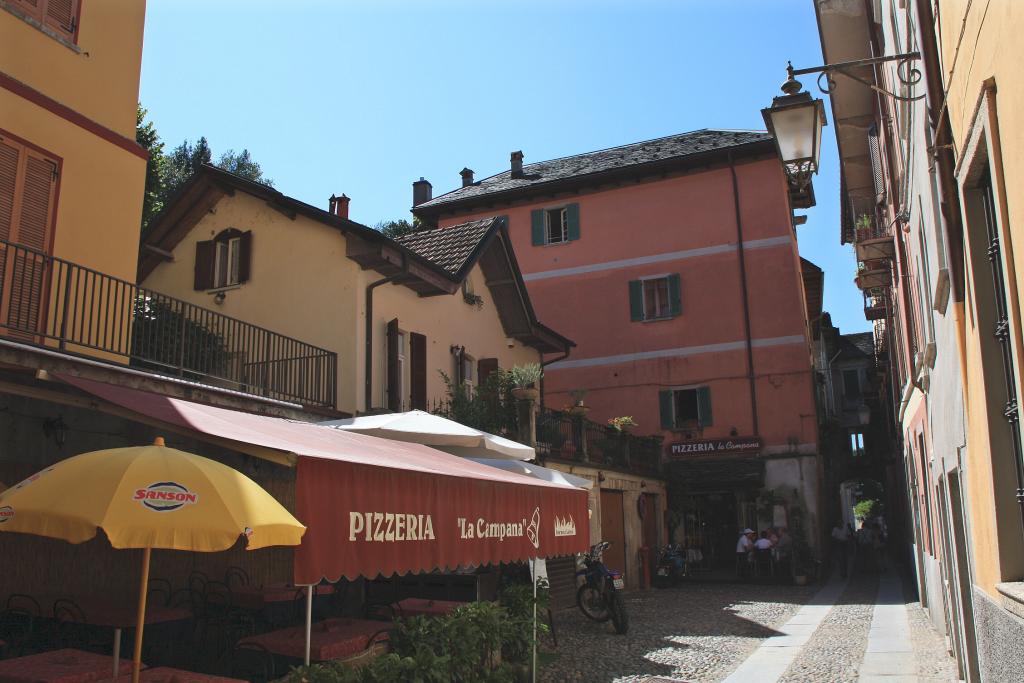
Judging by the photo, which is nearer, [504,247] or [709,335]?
[504,247]

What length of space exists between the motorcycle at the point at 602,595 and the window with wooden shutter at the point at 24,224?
8.13 metres

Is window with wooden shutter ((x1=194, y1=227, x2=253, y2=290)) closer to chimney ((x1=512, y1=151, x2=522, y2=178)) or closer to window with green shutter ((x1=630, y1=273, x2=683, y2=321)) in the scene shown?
window with green shutter ((x1=630, y1=273, x2=683, y2=321))

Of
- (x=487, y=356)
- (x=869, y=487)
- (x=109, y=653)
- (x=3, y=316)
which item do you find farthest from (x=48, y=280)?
(x=869, y=487)

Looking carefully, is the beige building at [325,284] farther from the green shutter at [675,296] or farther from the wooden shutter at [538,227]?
the wooden shutter at [538,227]

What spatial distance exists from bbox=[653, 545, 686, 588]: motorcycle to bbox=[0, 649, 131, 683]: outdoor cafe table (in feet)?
52.6

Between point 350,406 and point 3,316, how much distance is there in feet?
20.8

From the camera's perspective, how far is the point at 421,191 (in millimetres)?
32469

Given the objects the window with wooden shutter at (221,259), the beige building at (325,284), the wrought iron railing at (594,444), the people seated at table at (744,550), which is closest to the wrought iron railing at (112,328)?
the beige building at (325,284)

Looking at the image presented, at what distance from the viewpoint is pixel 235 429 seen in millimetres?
5355

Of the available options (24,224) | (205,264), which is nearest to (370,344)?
(205,264)

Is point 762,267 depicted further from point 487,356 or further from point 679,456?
point 487,356

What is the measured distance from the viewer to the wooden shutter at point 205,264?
16.4 m

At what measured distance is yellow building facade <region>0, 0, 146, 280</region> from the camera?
920 centimetres

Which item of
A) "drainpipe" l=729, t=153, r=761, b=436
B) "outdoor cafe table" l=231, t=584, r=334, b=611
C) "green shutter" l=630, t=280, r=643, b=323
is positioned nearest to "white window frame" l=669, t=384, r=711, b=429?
"drainpipe" l=729, t=153, r=761, b=436
